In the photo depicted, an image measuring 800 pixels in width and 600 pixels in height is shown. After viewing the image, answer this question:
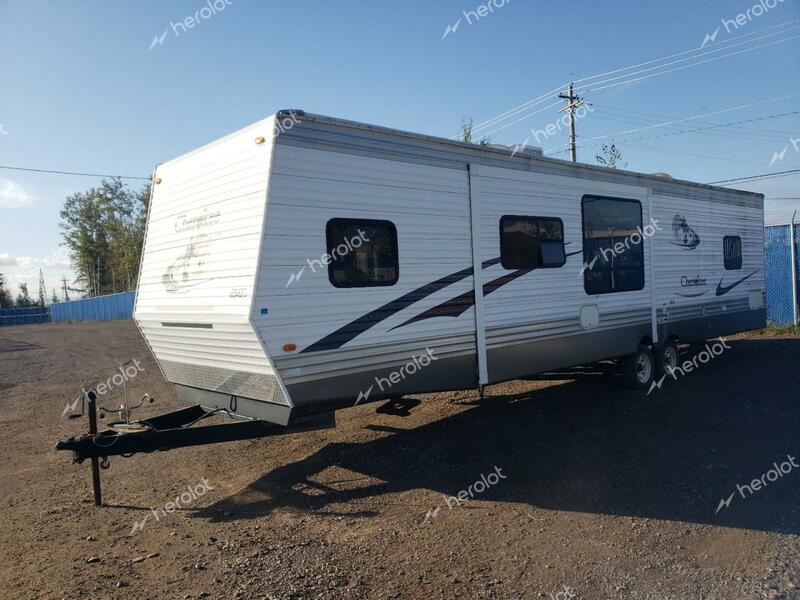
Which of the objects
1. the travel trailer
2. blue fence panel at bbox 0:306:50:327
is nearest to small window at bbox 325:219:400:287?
the travel trailer

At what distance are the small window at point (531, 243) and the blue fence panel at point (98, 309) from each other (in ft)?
122

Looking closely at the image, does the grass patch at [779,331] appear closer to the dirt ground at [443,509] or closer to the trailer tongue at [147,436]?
the dirt ground at [443,509]

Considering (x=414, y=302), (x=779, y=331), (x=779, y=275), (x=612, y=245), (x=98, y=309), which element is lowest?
(x=779, y=331)

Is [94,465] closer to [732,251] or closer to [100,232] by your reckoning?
[732,251]

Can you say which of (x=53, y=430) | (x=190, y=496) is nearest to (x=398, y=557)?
(x=190, y=496)

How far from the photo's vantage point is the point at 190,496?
18.2 ft

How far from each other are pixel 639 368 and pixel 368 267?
17.9ft

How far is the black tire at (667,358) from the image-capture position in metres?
9.38

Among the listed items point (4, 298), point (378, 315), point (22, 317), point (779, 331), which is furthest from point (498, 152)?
point (4, 298)

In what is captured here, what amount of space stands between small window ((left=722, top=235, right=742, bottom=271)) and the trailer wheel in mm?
2984

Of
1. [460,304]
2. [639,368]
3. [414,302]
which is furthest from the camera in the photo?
[639,368]

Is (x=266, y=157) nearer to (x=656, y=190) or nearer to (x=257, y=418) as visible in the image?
(x=257, y=418)

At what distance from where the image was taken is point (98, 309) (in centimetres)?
5028

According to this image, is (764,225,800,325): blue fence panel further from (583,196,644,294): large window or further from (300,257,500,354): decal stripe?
(300,257,500,354): decal stripe
